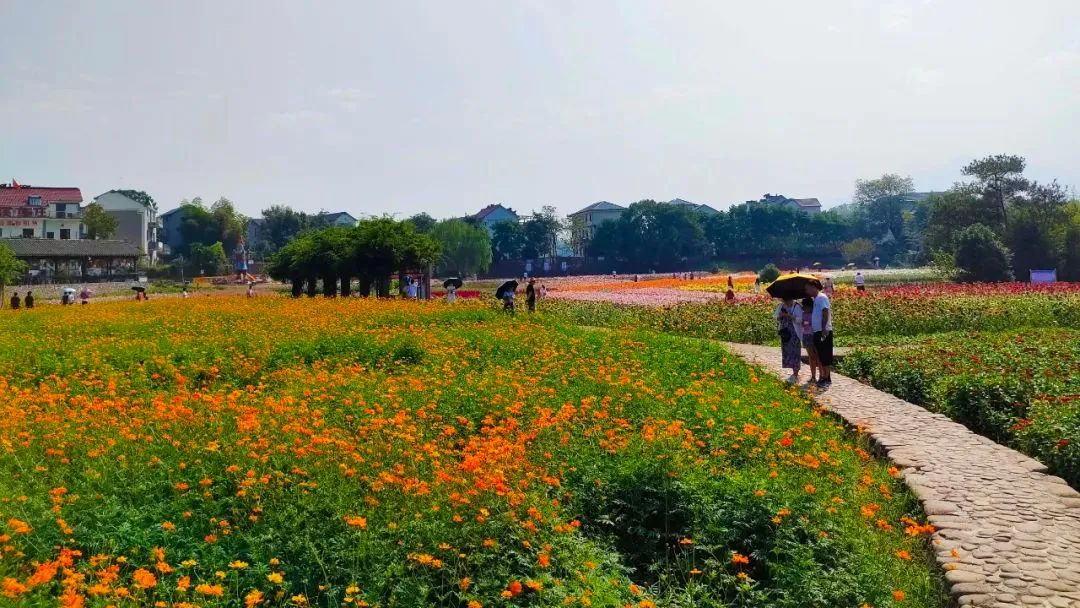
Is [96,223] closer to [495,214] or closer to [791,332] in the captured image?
[495,214]

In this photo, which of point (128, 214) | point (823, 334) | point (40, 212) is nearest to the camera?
point (823, 334)

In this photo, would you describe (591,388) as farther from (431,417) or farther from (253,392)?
(253,392)

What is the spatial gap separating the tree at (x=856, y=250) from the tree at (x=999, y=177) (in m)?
34.7

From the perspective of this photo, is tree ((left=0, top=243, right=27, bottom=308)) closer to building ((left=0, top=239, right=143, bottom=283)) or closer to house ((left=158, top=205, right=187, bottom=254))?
building ((left=0, top=239, right=143, bottom=283))

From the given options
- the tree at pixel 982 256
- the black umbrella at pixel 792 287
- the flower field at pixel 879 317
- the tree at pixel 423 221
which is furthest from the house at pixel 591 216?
the black umbrella at pixel 792 287

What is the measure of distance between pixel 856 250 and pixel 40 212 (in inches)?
2767

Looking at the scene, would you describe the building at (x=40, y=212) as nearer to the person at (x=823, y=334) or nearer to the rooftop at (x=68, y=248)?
the rooftop at (x=68, y=248)

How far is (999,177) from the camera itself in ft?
168

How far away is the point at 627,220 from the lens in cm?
8381

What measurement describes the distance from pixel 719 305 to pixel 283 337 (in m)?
12.7

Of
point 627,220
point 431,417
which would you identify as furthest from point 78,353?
point 627,220

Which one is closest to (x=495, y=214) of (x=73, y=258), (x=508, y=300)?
(x=73, y=258)

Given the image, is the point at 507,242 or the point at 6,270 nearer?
the point at 6,270

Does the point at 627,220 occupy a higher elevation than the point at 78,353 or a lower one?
higher
